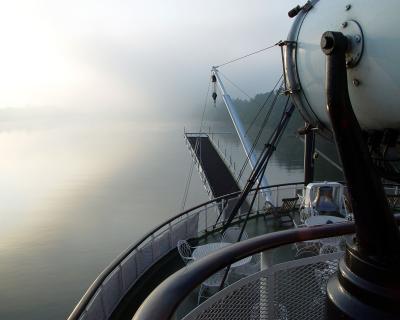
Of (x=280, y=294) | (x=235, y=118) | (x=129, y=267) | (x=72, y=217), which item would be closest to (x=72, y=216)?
(x=72, y=217)

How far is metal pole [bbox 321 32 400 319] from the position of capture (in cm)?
182

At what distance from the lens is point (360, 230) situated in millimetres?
2002

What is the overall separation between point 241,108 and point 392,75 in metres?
160

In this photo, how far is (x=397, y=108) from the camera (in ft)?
6.95

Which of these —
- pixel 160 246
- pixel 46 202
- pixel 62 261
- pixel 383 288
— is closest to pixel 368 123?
pixel 383 288

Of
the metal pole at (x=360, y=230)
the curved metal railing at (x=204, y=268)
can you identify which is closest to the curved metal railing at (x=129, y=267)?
the curved metal railing at (x=204, y=268)

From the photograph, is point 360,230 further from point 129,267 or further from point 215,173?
point 215,173

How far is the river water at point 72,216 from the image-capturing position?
19953 millimetres

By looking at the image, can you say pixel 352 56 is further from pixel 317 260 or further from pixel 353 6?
pixel 317 260

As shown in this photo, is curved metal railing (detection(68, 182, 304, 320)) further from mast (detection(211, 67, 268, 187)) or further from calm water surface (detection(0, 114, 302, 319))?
calm water surface (detection(0, 114, 302, 319))

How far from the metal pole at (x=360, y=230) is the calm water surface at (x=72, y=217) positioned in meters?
18.5

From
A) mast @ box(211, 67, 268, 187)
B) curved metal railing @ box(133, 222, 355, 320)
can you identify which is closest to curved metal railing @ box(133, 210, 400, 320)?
curved metal railing @ box(133, 222, 355, 320)

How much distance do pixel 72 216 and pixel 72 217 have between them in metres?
0.34

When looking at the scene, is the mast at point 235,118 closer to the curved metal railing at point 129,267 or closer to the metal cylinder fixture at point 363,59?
the curved metal railing at point 129,267
